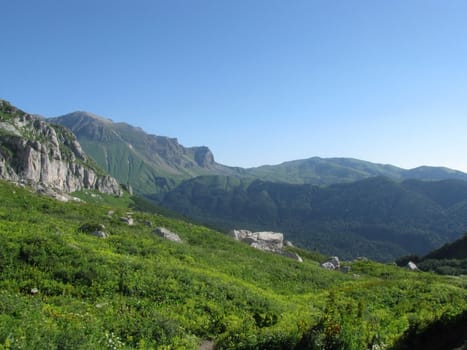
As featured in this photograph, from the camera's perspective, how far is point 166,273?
22000 millimetres

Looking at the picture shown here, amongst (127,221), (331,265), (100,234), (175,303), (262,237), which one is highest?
(100,234)

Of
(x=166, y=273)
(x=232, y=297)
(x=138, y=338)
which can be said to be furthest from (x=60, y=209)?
(x=138, y=338)

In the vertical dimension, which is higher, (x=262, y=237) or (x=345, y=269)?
(x=345, y=269)

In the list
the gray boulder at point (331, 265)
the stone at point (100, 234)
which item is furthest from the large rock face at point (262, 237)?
the stone at point (100, 234)

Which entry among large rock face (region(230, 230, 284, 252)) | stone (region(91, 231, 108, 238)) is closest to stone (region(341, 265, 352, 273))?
large rock face (region(230, 230, 284, 252))

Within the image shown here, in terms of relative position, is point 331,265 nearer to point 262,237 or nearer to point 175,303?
point 262,237

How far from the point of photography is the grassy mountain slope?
12766 millimetres

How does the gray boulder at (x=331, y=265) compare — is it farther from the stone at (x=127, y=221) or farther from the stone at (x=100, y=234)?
the stone at (x=100, y=234)

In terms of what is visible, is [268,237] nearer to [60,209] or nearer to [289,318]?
[60,209]

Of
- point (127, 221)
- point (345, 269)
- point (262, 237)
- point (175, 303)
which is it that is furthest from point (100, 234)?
point (262, 237)

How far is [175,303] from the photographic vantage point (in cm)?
1875

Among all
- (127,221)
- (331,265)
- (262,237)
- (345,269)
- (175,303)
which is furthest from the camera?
(262,237)

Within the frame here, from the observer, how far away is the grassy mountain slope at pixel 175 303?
12.8 metres

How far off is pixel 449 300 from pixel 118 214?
138 ft
